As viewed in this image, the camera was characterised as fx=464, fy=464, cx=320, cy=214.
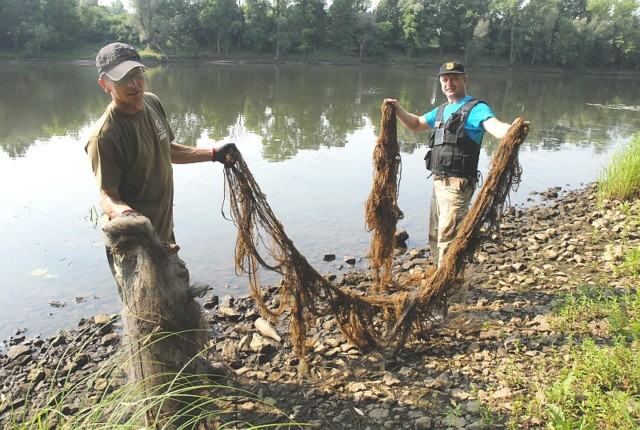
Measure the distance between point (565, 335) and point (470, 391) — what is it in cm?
126

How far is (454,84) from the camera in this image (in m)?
4.76

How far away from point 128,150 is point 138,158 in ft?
0.28

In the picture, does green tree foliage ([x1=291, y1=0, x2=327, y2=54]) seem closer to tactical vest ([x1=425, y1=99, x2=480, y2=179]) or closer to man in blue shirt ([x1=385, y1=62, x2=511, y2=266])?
man in blue shirt ([x1=385, y1=62, x2=511, y2=266])

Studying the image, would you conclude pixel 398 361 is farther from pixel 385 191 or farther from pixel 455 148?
pixel 455 148

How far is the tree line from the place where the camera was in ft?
190

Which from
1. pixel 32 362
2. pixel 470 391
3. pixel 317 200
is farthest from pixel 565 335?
pixel 317 200

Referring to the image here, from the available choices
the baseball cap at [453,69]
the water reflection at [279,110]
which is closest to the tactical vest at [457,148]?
the baseball cap at [453,69]

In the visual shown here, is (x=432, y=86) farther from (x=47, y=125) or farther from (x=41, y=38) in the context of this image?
(x=41, y=38)

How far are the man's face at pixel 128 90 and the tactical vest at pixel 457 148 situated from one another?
3.00m

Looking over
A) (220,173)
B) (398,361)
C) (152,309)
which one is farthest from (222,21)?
(152,309)

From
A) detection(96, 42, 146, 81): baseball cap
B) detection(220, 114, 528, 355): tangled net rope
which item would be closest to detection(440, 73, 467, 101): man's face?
detection(220, 114, 528, 355): tangled net rope

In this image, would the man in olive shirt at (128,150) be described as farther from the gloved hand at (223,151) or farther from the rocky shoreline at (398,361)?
the rocky shoreline at (398,361)

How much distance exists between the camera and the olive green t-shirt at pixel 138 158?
306 centimetres

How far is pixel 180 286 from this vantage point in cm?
306
